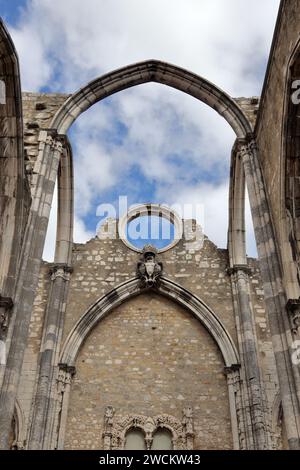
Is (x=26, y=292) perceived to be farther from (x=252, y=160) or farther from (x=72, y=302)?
(x=72, y=302)

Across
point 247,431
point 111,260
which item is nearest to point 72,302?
point 111,260

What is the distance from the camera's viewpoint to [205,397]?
9.88m

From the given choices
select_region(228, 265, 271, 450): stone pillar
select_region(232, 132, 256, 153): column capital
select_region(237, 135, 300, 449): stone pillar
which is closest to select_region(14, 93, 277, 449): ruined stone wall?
select_region(228, 265, 271, 450): stone pillar

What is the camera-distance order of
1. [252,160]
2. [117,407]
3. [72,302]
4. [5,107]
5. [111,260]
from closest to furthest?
[5,107]
[252,160]
[117,407]
[72,302]
[111,260]

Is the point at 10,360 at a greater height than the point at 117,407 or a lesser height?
lesser

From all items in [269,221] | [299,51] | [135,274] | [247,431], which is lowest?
[247,431]

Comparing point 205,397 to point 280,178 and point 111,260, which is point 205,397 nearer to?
point 111,260

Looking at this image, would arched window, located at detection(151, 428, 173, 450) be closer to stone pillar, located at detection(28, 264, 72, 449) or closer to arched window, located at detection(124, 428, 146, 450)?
arched window, located at detection(124, 428, 146, 450)

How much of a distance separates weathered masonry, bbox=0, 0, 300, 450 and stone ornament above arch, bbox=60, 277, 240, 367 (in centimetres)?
2

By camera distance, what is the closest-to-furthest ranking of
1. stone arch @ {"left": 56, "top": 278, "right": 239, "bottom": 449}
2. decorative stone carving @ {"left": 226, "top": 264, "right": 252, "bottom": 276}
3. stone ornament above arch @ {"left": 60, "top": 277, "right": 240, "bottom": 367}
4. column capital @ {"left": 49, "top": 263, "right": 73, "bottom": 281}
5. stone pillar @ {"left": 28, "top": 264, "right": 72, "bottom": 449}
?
stone pillar @ {"left": 28, "top": 264, "right": 72, "bottom": 449}, stone arch @ {"left": 56, "top": 278, "right": 239, "bottom": 449}, stone ornament above arch @ {"left": 60, "top": 277, "right": 240, "bottom": 367}, column capital @ {"left": 49, "top": 263, "right": 73, "bottom": 281}, decorative stone carving @ {"left": 226, "top": 264, "right": 252, "bottom": 276}

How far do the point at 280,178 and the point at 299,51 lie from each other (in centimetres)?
149

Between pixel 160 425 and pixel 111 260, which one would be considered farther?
pixel 111 260

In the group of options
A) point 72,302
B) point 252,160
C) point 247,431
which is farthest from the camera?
point 72,302

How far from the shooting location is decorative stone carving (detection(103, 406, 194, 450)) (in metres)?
9.34
